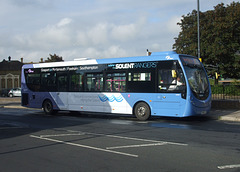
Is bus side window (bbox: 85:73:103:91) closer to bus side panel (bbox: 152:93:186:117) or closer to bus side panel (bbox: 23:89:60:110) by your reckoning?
bus side panel (bbox: 23:89:60:110)

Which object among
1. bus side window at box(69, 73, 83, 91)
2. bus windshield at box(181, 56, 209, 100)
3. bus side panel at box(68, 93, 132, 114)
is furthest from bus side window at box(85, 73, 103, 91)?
bus windshield at box(181, 56, 209, 100)

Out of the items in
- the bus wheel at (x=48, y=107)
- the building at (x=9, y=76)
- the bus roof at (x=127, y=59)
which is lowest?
the bus wheel at (x=48, y=107)

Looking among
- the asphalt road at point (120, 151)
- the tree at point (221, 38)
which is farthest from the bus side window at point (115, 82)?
the tree at point (221, 38)

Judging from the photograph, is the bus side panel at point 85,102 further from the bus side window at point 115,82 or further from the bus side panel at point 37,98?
the bus side panel at point 37,98

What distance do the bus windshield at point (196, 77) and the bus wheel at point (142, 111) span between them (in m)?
2.46

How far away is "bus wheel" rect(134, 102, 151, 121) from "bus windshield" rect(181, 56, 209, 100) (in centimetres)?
246

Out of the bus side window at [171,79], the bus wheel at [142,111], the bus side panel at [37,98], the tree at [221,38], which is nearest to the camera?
the bus side window at [171,79]

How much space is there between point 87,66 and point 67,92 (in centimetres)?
214

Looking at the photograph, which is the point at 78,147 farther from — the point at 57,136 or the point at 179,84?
the point at 179,84

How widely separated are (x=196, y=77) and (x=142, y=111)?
309cm

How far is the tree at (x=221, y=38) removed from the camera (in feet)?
117

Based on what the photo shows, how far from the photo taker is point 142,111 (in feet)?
47.0

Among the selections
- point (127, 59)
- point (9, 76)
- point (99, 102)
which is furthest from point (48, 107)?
point (9, 76)

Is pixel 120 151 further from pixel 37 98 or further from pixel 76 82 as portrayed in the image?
pixel 37 98
